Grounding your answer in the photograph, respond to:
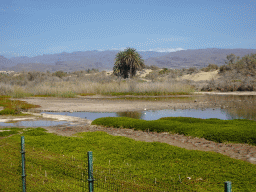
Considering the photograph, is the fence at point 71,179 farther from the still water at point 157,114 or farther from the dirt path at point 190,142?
the still water at point 157,114

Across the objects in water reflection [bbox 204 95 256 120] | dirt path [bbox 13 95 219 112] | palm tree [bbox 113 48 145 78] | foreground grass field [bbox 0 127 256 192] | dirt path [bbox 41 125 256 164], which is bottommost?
dirt path [bbox 13 95 219 112]

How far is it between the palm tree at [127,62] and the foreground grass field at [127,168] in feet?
140

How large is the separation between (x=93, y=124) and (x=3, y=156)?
25.8 ft

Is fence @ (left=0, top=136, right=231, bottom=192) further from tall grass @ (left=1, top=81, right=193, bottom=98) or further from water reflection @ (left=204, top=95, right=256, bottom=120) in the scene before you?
tall grass @ (left=1, top=81, right=193, bottom=98)

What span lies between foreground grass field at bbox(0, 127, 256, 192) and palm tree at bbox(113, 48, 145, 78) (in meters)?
42.6

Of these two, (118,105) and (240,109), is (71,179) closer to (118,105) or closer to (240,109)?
(240,109)

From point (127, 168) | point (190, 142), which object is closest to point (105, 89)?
point (190, 142)

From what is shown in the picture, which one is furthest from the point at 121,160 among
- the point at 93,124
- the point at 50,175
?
the point at 93,124

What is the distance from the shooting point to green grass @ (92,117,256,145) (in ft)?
36.0

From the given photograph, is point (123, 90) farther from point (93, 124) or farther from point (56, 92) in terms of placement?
point (93, 124)

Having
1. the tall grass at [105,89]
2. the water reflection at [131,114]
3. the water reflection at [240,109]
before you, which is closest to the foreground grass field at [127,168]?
the water reflection at [131,114]

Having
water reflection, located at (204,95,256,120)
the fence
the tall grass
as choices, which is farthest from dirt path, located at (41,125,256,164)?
the tall grass

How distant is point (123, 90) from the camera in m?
40.1

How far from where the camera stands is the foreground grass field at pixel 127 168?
5.99 meters
